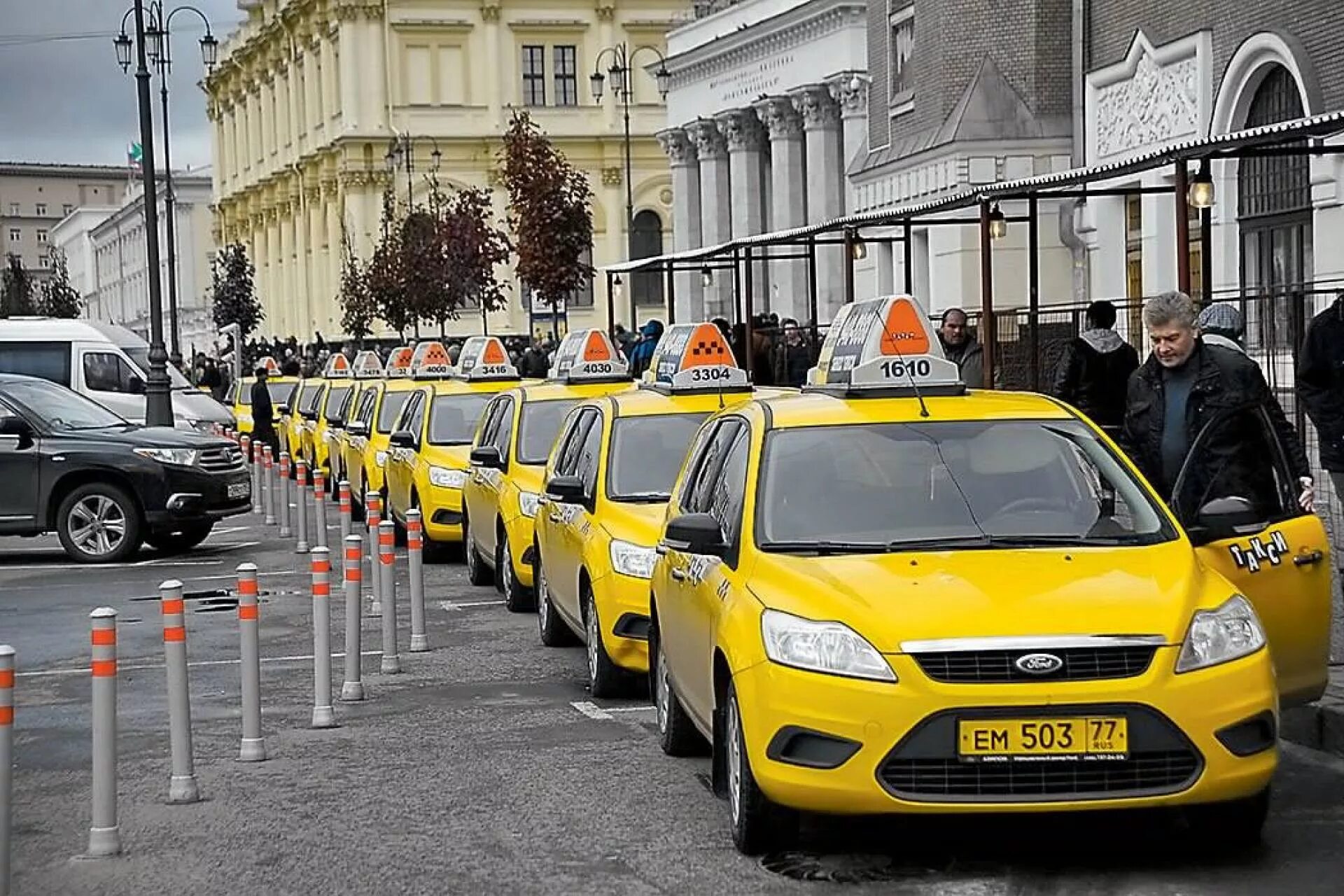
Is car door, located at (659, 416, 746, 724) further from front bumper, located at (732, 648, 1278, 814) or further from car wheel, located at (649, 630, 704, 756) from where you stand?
front bumper, located at (732, 648, 1278, 814)

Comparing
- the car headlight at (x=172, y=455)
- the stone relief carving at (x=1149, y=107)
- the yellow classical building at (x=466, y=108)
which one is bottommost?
the car headlight at (x=172, y=455)

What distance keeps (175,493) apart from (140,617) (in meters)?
4.82

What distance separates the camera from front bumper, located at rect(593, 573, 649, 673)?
1145 cm

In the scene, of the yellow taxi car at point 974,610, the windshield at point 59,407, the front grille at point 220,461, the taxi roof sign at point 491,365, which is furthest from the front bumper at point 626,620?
the taxi roof sign at point 491,365

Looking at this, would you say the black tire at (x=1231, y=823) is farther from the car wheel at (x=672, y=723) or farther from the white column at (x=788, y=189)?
the white column at (x=788, y=189)

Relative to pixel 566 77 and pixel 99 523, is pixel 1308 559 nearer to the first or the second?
pixel 99 523

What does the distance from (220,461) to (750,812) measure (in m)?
15.1

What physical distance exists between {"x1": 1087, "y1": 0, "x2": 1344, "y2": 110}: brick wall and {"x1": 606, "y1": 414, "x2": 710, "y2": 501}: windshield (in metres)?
14.8

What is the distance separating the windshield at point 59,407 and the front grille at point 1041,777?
15.9m

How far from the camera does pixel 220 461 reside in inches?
866

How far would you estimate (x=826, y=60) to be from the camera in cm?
5556

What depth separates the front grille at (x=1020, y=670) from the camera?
A: 23.5ft

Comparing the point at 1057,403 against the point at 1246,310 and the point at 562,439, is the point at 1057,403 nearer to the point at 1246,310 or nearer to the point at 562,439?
the point at 562,439

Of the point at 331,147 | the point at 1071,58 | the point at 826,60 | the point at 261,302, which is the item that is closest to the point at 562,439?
the point at 1071,58
